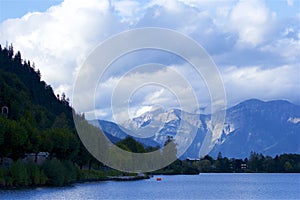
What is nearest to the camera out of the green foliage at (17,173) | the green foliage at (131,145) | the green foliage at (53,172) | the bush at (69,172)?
the green foliage at (17,173)

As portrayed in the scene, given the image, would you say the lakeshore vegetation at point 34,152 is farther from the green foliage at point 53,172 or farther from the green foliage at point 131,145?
the green foliage at point 131,145

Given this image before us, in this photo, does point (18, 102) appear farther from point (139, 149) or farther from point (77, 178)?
point (139, 149)

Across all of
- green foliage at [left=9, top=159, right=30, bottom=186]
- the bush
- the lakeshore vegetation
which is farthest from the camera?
the bush

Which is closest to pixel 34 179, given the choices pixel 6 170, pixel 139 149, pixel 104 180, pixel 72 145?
pixel 6 170

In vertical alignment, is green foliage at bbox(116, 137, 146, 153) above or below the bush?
above

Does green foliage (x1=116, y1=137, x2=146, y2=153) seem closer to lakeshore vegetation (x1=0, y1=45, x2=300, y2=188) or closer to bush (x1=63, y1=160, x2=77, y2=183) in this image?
lakeshore vegetation (x1=0, y1=45, x2=300, y2=188)

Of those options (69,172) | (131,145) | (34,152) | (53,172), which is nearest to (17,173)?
(53,172)

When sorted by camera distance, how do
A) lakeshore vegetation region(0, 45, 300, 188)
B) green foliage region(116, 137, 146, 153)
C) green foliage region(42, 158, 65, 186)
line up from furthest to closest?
green foliage region(116, 137, 146, 153)
green foliage region(42, 158, 65, 186)
lakeshore vegetation region(0, 45, 300, 188)

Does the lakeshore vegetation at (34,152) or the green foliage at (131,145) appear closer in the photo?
the lakeshore vegetation at (34,152)

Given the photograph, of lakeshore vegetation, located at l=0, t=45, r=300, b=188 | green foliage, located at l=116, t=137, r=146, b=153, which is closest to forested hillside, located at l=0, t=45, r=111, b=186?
lakeshore vegetation, located at l=0, t=45, r=300, b=188

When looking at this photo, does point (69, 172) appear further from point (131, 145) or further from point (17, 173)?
point (131, 145)

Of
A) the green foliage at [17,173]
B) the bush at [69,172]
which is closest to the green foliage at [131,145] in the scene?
the bush at [69,172]

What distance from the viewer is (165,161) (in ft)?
637

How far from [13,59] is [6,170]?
123830 mm
